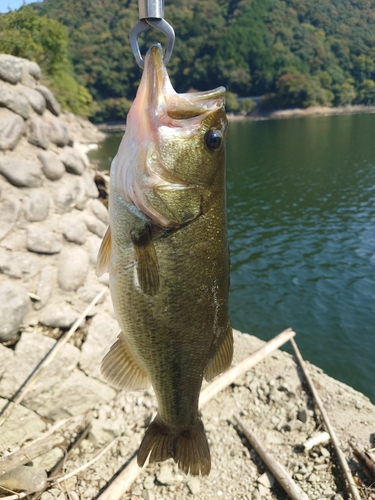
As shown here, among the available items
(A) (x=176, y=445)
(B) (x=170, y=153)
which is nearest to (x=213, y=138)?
(B) (x=170, y=153)

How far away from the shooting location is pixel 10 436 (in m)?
4.67

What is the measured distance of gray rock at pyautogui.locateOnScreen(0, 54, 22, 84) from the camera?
5.49m

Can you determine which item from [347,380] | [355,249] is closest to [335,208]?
[355,249]

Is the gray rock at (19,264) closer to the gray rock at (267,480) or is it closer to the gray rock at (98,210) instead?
the gray rock at (98,210)

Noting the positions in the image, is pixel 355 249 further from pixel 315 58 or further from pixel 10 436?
pixel 315 58

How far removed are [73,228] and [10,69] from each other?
2.55m

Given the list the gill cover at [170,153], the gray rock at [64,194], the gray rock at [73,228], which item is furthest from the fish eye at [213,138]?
the gray rock at [64,194]

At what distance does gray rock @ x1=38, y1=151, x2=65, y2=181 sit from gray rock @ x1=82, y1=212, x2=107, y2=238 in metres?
0.76

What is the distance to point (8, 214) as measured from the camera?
4824mm

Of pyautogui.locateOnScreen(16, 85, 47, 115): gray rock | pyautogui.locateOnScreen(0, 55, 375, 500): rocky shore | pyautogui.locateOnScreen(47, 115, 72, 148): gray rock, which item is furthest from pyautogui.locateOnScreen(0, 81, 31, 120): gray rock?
pyautogui.locateOnScreen(47, 115, 72, 148): gray rock

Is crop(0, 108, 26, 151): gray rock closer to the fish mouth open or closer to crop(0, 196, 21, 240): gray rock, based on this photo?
crop(0, 196, 21, 240): gray rock

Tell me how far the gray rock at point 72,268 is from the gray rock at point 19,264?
36cm

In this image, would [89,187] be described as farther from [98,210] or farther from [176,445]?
[176,445]

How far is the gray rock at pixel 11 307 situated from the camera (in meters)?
4.44
